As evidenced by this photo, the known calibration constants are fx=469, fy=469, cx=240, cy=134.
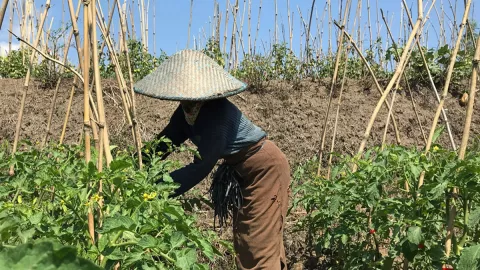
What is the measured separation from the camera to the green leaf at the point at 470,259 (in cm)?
128

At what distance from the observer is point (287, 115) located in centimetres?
482

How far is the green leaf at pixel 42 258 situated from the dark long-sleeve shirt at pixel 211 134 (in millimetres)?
1422

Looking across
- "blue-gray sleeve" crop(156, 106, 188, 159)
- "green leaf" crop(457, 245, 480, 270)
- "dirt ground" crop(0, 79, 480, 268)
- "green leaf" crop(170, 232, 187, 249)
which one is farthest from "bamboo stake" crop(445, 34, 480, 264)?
"dirt ground" crop(0, 79, 480, 268)

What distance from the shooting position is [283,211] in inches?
93.2

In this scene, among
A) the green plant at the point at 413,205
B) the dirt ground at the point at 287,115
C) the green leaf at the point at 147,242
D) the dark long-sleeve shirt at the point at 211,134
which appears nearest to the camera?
the green leaf at the point at 147,242

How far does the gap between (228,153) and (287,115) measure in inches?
109

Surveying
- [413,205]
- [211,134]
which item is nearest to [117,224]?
[211,134]

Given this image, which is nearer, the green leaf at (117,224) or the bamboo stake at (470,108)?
the green leaf at (117,224)

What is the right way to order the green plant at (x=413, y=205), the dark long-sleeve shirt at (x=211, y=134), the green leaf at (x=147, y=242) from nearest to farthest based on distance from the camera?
the green leaf at (x=147, y=242) → the green plant at (x=413, y=205) → the dark long-sleeve shirt at (x=211, y=134)

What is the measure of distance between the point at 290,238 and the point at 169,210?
Answer: 2131 mm

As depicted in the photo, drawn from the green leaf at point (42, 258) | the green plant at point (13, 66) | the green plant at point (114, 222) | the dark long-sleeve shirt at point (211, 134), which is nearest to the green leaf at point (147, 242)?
the green plant at point (114, 222)

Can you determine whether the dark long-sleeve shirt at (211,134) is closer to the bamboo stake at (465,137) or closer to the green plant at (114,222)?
the green plant at (114,222)

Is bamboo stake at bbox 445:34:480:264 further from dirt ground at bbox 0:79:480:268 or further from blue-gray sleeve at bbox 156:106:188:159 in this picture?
dirt ground at bbox 0:79:480:268

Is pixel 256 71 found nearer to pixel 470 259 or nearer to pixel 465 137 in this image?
pixel 465 137
